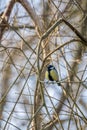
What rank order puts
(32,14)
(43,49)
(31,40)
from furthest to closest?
(31,40)
(32,14)
(43,49)

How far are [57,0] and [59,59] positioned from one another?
742mm

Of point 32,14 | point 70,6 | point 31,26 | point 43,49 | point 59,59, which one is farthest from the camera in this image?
point 31,26

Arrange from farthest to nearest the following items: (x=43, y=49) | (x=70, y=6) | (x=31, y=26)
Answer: (x=31, y=26)
(x=70, y=6)
(x=43, y=49)

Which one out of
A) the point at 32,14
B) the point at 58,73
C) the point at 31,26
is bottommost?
the point at 58,73

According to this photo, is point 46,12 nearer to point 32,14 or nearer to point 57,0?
point 57,0

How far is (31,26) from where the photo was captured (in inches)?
154

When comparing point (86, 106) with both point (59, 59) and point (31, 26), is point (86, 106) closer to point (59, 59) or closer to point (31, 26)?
point (31, 26)

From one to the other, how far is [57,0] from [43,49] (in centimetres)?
92

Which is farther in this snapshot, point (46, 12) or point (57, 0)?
point (46, 12)

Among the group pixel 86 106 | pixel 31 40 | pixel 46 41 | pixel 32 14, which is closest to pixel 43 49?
pixel 46 41

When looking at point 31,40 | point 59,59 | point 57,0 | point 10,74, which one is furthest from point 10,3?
point 10,74

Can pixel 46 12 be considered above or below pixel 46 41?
above

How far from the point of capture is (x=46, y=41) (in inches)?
118

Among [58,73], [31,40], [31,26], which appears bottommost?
[58,73]
